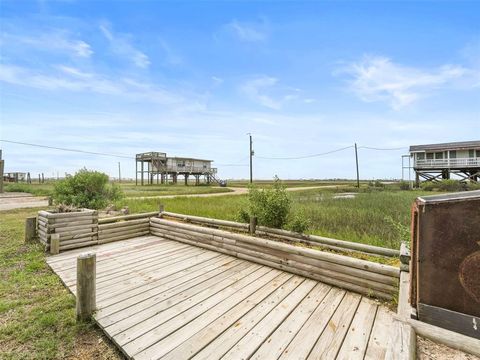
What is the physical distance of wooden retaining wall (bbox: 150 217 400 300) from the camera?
10.7 feet

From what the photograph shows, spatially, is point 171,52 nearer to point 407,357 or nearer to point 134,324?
point 134,324

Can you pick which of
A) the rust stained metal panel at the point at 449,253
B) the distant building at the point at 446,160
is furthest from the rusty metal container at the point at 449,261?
the distant building at the point at 446,160

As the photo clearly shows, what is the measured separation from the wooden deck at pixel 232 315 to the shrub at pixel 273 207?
1.38 m

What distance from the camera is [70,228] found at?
591cm

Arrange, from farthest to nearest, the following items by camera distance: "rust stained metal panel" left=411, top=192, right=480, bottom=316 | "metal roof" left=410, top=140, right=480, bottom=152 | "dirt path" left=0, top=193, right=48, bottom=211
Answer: "metal roof" left=410, top=140, right=480, bottom=152, "dirt path" left=0, top=193, right=48, bottom=211, "rust stained metal panel" left=411, top=192, right=480, bottom=316

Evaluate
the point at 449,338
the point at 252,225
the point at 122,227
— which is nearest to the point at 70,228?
the point at 122,227

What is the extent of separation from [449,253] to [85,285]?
4008mm

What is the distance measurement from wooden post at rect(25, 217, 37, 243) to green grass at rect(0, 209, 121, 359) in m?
1.56

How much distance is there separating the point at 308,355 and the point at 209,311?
1.35 metres

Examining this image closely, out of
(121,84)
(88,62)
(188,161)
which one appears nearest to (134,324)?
(88,62)

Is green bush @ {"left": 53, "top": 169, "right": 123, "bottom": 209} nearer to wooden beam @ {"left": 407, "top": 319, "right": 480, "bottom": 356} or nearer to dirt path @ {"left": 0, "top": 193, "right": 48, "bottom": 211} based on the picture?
dirt path @ {"left": 0, "top": 193, "right": 48, "bottom": 211}

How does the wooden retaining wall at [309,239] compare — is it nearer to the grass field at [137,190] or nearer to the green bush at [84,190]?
the green bush at [84,190]

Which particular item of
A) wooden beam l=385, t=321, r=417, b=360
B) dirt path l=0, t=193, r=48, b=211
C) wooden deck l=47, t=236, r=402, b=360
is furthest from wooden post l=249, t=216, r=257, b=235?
dirt path l=0, t=193, r=48, b=211

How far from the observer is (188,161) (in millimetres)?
40938
